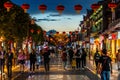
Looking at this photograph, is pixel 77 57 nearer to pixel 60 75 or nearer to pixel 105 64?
pixel 60 75

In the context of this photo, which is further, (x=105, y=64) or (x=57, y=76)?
(x=57, y=76)

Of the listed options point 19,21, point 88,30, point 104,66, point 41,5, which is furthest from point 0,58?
point 88,30

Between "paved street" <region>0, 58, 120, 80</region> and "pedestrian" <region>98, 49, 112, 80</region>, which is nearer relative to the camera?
"pedestrian" <region>98, 49, 112, 80</region>

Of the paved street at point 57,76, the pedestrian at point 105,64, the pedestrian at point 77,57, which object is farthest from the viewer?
the pedestrian at point 77,57

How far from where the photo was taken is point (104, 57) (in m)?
22.2

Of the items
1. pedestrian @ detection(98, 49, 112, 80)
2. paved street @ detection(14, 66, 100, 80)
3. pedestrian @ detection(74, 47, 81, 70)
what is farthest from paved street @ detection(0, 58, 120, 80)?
pedestrian @ detection(98, 49, 112, 80)

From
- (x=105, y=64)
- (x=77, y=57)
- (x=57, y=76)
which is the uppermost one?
(x=77, y=57)

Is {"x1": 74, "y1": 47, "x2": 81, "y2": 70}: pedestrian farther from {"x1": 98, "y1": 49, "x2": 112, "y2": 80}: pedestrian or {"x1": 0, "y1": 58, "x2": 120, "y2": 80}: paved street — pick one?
{"x1": 98, "y1": 49, "x2": 112, "y2": 80}: pedestrian

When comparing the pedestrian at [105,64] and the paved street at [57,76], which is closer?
the pedestrian at [105,64]

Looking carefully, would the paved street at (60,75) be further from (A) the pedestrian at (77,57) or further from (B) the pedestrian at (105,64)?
(B) the pedestrian at (105,64)

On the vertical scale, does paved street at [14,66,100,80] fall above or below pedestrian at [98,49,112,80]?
below

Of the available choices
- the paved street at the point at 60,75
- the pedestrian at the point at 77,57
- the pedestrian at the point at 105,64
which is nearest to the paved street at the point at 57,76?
the paved street at the point at 60,75

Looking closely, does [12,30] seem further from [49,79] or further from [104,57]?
[104,57]

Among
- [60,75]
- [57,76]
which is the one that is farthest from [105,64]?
[60,75]
